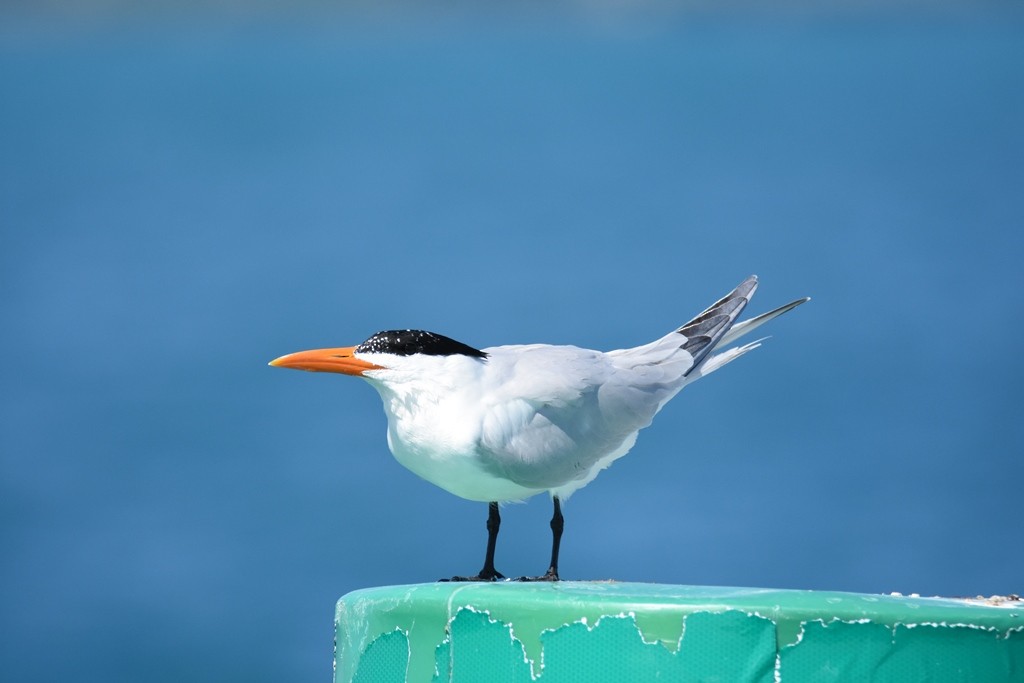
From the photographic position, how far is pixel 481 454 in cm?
284

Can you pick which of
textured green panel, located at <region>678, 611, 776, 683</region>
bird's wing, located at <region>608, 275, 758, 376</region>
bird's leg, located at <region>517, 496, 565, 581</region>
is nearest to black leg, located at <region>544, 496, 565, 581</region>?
bird's leg, located at <region>517, 496, 565, 581</region>

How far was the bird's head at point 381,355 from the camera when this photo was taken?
289cm

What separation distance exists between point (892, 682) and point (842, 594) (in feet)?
0.64

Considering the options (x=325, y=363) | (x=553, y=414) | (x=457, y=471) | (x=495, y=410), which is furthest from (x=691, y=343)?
(x=325, y=363)

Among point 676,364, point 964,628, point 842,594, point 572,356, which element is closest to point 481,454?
point 572,356

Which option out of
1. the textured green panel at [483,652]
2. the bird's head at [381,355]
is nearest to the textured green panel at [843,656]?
the textured green panel at [483,652]

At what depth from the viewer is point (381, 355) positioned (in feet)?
9.59

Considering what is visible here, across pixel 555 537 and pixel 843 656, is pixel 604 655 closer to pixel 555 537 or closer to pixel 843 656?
pixel 843 656

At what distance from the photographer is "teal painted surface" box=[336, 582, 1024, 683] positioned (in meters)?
2.12

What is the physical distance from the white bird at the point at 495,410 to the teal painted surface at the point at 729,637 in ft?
1.82

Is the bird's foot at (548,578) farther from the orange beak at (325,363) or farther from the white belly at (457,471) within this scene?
the orange beak at (325,363)

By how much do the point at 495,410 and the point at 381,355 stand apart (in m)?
0.29

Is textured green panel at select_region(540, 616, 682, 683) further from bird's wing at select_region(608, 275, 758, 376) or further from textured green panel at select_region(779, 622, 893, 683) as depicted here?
bird's wing at select_region(608, 275, 758, 376)

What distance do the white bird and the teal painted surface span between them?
0.56m
